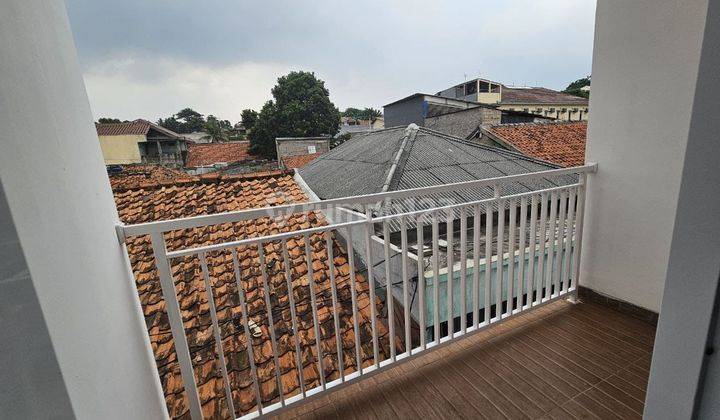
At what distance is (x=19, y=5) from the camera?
0.70 meters

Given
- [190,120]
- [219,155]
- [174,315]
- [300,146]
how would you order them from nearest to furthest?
1. [174,315]
2. [300,146]
3. [219,155]
4. [190,120]

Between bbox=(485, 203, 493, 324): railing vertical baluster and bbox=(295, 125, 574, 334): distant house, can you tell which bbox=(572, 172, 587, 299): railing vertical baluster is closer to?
bbox=(485, 203, 493, 324): railing vertical baluster

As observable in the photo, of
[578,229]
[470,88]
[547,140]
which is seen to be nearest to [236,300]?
[578,229]

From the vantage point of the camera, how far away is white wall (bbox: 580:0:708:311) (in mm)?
1825

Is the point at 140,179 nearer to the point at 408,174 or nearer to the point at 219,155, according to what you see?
the point at 408,174

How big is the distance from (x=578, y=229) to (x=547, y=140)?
12363 mm

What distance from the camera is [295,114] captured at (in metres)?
25.0

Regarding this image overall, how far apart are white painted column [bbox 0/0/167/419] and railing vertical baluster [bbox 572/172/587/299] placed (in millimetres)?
2677

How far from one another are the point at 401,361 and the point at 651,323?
172 centimetres

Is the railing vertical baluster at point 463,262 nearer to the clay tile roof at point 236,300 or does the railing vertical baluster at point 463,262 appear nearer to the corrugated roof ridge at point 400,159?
the clay tile roof at point 236,300

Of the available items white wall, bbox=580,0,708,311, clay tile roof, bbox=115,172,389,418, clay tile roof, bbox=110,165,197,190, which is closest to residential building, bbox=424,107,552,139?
clay tile roof, bbox=115,172,389,418

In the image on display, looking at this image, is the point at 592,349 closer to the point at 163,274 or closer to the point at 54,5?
the point at 163,274

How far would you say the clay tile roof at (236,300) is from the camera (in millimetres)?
2312

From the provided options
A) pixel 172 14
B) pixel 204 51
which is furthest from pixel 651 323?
pixel 204 51
